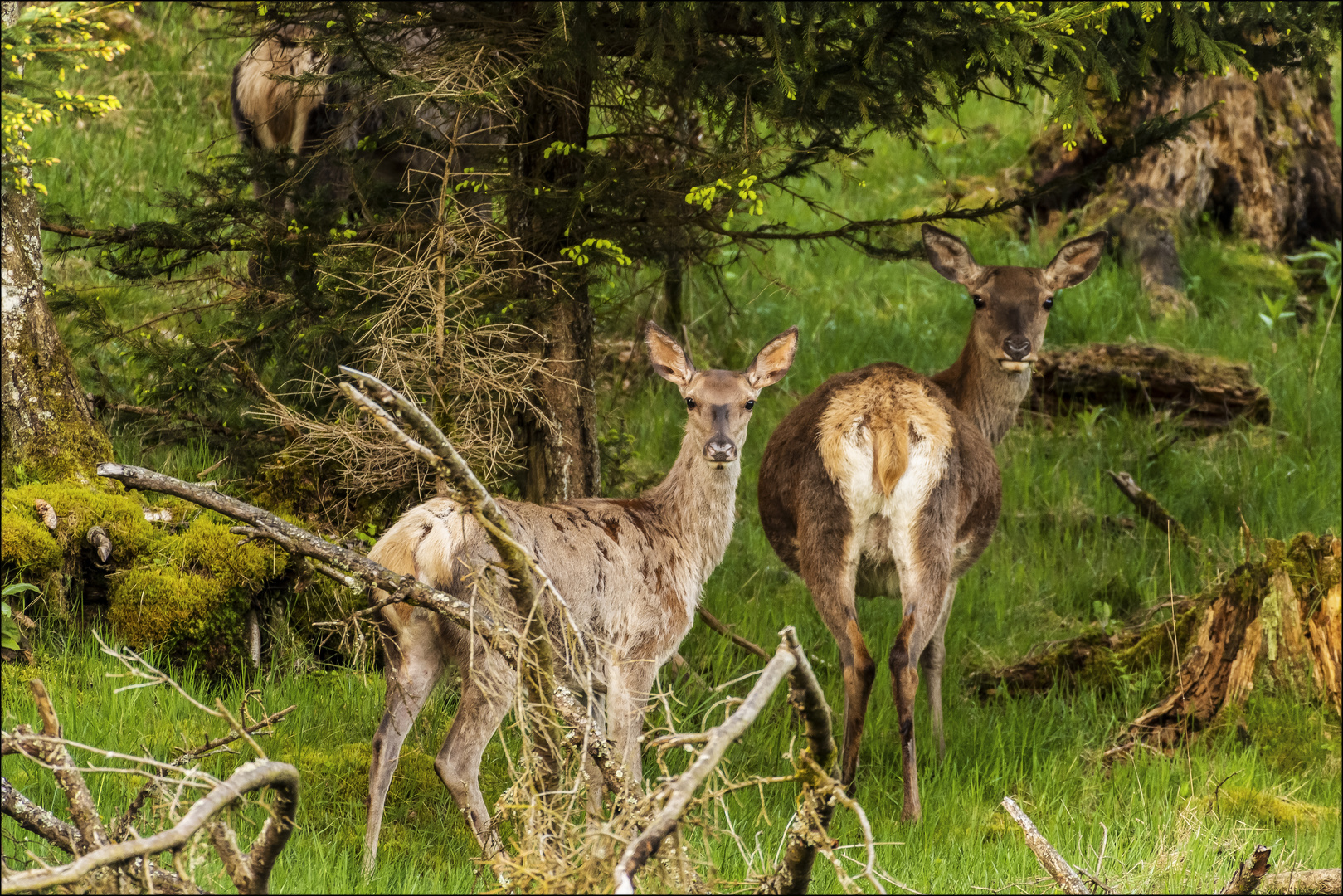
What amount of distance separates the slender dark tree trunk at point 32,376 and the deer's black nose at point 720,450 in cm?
316

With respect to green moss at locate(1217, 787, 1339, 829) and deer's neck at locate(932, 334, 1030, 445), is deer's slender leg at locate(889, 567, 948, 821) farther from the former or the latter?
deer's neck at locate(932, 334, 1030, 445)

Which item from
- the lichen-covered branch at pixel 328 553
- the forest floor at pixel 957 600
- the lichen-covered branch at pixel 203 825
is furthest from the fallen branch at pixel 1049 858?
the lichen-covered branch at pixel 203 825

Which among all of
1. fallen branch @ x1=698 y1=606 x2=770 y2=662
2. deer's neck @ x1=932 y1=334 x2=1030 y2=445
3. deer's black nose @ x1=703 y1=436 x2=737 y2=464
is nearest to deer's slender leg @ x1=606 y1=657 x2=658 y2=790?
deer's black nose @ x1=703 y1=436 x2=737 y2=464

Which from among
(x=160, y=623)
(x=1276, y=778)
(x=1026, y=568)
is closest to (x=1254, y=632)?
(x=1276, y=778)

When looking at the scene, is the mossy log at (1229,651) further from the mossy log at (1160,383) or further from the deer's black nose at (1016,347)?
the mossy log at (1160,383)

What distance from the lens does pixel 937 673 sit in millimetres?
6988

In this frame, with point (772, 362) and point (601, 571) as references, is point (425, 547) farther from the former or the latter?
point (772, 362)

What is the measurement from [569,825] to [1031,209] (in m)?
10.9

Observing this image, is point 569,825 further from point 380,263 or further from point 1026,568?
point 1026,568

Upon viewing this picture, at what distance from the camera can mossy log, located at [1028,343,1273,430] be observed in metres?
9.91

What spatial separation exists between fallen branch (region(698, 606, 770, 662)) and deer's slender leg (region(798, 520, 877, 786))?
2.43 feet

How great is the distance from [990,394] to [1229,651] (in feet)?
6.19

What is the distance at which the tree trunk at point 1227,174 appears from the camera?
12148 mm

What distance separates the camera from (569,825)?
11.2ft
